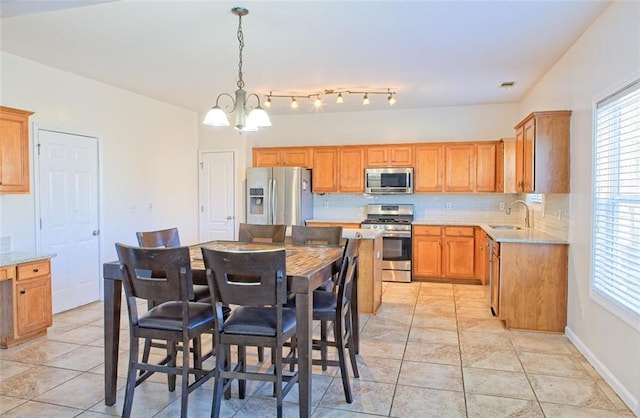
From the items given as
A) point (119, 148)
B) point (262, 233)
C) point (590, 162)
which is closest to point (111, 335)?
point (262, 233)

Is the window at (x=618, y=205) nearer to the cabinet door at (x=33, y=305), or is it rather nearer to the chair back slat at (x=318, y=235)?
the chair back slat at (x=318, y=235)

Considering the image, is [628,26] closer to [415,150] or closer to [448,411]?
[448,411]

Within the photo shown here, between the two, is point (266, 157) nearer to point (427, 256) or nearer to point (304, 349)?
point (427, 256)

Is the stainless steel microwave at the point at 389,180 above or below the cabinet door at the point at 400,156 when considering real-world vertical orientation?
below

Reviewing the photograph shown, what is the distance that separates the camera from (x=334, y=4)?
9.82 ft

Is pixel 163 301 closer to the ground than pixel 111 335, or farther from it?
farther from it

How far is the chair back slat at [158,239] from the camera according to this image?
3143 millimetres

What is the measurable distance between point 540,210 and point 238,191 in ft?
14.8

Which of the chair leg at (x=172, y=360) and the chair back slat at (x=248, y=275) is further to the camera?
the chair leg at (x=172, y=360)

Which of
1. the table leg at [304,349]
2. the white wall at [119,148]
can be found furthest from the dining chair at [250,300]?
the white wall at [119,148]

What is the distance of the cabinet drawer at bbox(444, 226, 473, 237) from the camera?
601 cm

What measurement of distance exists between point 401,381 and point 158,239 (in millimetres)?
2137

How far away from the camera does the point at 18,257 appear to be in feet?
12.2

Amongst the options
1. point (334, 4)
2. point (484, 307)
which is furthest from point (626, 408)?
point (334, 4)
